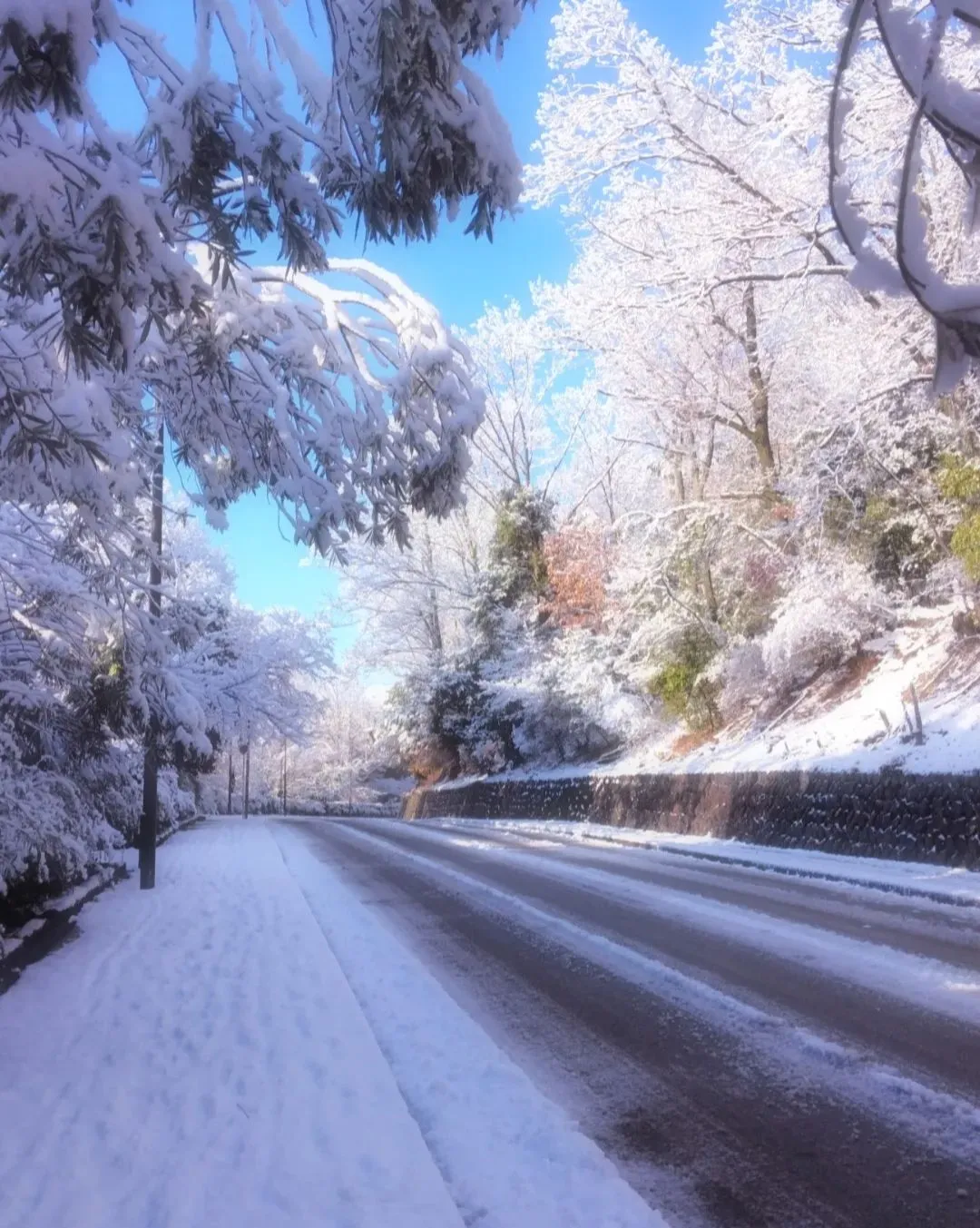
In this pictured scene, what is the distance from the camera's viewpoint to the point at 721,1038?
5676 millimetres

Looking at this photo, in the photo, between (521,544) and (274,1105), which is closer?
(274,1105)

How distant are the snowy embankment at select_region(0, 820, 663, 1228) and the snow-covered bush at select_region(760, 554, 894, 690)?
44.7 ft

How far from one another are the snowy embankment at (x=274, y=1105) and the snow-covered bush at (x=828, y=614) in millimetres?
13639

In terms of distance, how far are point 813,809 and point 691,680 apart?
31.7 ft

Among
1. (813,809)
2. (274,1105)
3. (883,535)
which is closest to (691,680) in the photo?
(883,535)

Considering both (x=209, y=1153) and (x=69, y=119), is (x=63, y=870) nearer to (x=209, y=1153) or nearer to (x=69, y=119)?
(x=209, y=1153)

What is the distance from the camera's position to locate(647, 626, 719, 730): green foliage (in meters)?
25.2

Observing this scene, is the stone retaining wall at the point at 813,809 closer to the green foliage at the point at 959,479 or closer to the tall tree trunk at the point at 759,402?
the green foliage at the point at 959,479

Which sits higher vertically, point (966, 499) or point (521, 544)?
point (521, 544)

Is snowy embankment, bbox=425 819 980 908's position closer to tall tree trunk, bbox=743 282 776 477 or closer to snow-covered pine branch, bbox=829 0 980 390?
tall tree trunk, bbox=743 282 776 477

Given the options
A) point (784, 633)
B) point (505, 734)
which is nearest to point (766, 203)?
point (784, 633)

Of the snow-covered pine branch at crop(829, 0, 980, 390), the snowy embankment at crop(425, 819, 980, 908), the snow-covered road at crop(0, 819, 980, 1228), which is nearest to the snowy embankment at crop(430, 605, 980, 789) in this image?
the snowy embankment at crop(425, 819, 980, 908)

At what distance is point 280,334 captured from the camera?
288 inches

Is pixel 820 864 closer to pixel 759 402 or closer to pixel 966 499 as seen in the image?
pixel 966 499
